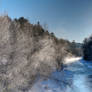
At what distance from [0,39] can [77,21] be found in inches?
457

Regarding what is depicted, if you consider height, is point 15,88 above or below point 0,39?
below

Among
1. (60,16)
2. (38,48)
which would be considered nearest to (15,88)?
(38,48)

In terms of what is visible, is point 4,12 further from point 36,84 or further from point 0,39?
point 36,84

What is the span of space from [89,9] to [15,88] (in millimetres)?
10810

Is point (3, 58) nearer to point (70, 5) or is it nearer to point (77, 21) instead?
point (70, 5)

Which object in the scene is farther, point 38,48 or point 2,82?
point 38,48

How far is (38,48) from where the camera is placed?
33.2ft

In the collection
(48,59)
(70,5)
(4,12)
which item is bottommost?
(48,59)

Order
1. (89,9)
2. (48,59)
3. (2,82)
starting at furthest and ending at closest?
(89,9) → (48,59) → (2,82)

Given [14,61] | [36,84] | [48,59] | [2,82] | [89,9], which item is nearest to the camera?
[2,82]

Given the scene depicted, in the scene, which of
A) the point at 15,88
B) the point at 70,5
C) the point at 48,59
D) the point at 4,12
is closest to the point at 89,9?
the point at 70,5

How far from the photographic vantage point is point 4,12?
8805mm

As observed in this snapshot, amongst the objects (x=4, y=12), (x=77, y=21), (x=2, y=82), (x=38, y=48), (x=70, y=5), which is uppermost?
(x=70, y=5)

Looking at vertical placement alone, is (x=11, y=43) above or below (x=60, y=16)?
below
